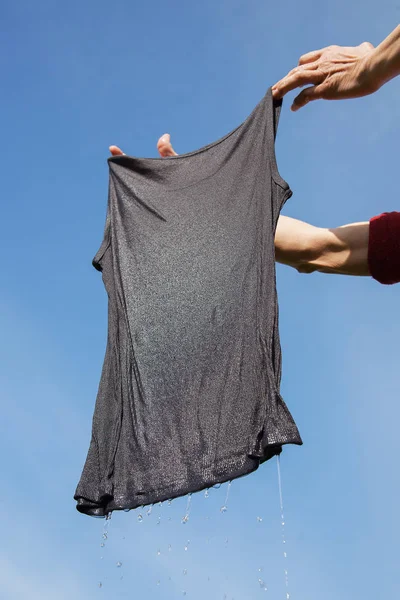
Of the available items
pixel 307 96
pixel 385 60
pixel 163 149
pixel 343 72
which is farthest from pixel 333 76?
pixel 163 149

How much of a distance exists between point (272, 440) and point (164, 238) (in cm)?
127

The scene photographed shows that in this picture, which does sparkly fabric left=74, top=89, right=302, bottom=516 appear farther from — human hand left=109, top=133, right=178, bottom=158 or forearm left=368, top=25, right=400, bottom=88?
forearm left=368, top=25, right=400, bottom=88

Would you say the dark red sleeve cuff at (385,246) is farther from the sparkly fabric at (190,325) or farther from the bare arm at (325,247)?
the sparkly fabric at (190,325)

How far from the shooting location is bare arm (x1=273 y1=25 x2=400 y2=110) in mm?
3533

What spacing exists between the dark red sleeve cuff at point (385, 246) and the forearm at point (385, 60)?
0.59m

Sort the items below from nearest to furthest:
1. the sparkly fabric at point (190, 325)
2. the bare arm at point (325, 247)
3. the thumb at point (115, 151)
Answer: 1. the sparkly fabric at point (190, 325)
2. the bare arm at point (325, 247)
3. the thumb at point (115, 151)

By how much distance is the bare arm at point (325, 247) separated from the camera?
154 inches

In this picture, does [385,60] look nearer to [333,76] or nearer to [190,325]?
[333,76]

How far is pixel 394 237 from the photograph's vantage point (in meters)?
3.79

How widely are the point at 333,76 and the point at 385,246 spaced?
79 centimetres

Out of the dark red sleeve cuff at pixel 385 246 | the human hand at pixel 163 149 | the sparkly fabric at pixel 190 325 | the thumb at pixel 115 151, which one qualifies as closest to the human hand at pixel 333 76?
the sparkly fabric at pixel 190 325

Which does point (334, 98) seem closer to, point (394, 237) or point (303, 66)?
point (303, 66)

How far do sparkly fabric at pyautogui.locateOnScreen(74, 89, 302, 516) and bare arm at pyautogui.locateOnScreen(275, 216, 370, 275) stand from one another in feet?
1.05

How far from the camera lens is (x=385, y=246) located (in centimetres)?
381
